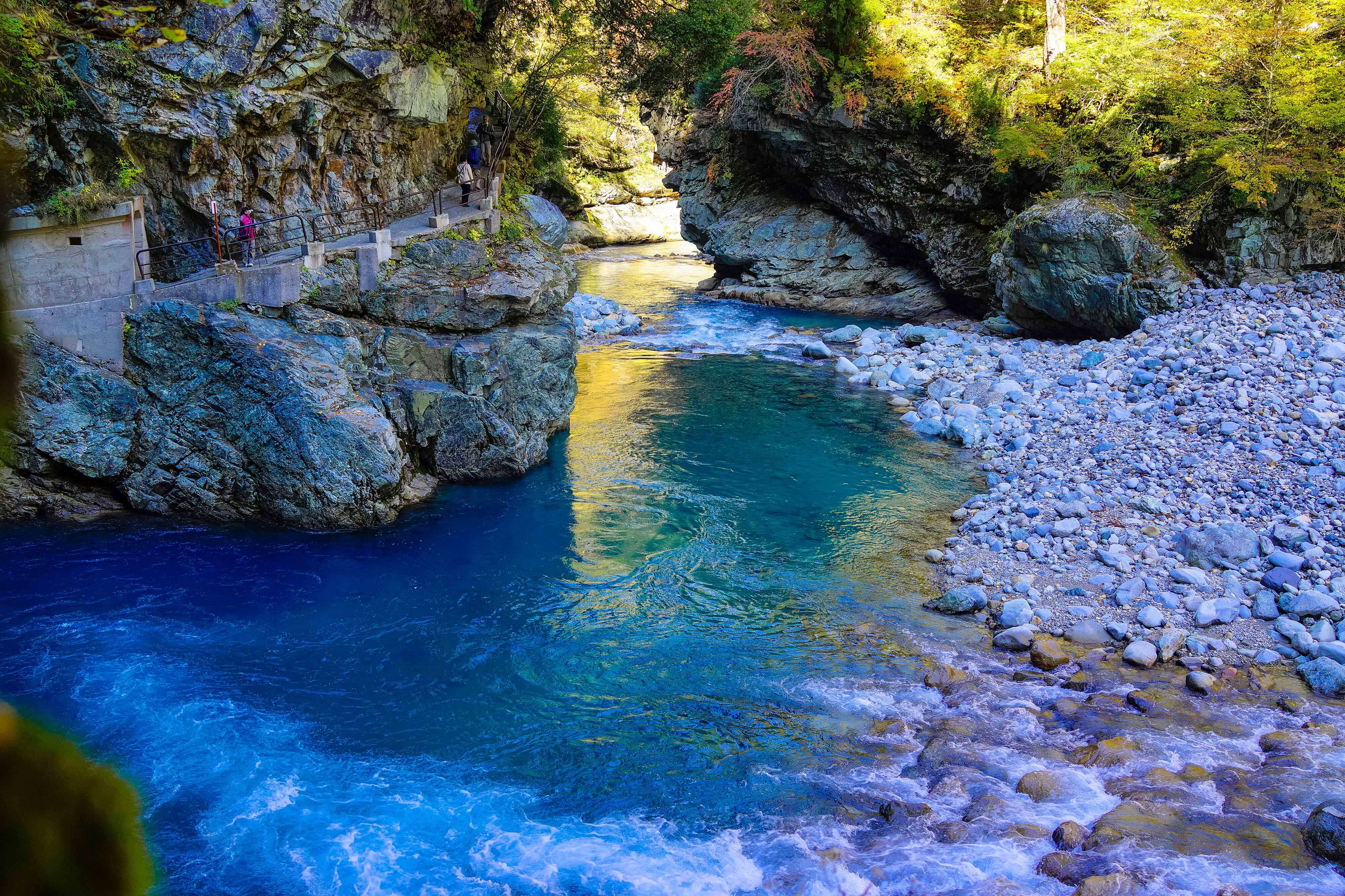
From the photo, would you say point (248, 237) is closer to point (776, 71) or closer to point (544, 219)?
point (544, 219)

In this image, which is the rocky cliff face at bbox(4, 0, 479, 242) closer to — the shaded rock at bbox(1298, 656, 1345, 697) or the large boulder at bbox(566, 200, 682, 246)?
the shaded rock at bbox(1298, 656, 1345, 697)

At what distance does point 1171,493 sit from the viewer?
1384 cm

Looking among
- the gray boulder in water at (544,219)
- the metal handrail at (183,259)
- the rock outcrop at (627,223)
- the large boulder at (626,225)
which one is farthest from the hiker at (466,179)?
the large boulder at (626,225)

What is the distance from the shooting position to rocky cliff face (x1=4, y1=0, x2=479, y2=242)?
14156mm

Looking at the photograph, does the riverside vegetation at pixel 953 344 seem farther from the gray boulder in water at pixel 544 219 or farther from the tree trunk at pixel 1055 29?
the gray boulder in water at pixel 544 219

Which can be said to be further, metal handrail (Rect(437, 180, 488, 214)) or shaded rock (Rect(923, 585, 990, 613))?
metal handrail (Rect(437, 180, 488, 214))

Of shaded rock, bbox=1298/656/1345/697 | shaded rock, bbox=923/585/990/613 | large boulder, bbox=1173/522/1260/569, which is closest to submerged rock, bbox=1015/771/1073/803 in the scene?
shaded rock, bbox=923/585/990/613

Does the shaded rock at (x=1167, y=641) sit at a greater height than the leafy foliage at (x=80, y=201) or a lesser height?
lesser

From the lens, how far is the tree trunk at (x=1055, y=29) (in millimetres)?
24484

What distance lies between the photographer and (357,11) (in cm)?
1764

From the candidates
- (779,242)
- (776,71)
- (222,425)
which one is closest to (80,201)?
(222,425)

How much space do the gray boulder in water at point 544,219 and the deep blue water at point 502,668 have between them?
5.68 metres

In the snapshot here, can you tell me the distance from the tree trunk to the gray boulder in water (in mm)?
14790

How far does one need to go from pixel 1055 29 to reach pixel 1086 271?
7468 millimetres
